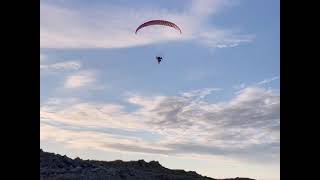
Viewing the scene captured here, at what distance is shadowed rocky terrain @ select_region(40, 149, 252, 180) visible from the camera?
141ft

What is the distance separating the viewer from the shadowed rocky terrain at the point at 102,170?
42.9m

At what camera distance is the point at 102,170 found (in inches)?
1759
